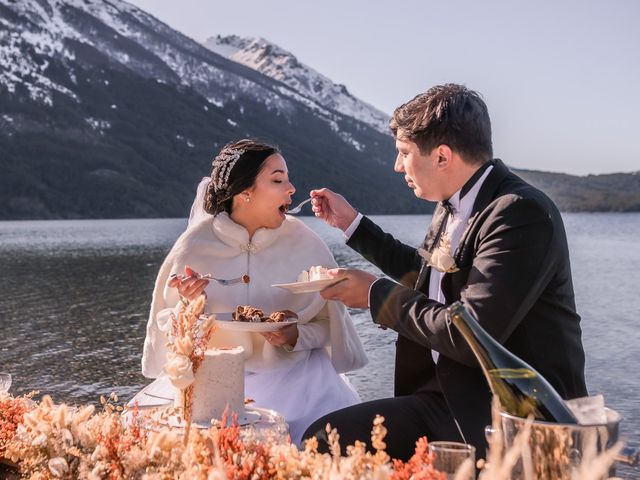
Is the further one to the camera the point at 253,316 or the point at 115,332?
the point at 115,332

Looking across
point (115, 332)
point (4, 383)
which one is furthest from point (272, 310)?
point (115, 332)

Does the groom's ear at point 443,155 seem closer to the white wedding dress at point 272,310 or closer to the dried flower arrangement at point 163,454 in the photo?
the dried flower arrangement at point 163,454

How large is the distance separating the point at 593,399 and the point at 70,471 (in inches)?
78.7

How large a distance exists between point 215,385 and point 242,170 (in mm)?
2041

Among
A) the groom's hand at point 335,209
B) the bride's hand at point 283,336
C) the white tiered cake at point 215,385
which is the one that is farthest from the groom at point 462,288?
the bride's hand at point 283,336

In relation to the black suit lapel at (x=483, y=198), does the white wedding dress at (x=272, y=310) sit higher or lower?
lower

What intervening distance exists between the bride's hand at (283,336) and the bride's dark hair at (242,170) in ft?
3.57

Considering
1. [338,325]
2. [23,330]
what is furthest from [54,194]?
[338,325]

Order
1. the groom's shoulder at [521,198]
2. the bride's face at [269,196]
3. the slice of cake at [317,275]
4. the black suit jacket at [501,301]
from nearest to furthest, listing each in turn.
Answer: the black suit jacket at [501,301]
the groom's shoulder at [521,198]
the slice of cake at [317,275]
the bride's face at [269,196]

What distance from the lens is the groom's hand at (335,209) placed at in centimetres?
514

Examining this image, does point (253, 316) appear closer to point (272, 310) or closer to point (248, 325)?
point (248, 325)

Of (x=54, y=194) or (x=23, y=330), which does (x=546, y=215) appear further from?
(x=54, y=194)

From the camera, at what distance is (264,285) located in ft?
18.5

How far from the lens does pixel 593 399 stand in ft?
6.91
